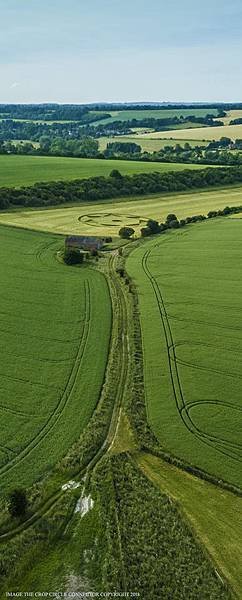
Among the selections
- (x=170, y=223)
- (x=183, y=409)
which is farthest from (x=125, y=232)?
(x=183, y=409)

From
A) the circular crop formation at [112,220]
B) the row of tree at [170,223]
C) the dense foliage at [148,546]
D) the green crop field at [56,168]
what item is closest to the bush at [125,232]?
the row of tree at [170,223]

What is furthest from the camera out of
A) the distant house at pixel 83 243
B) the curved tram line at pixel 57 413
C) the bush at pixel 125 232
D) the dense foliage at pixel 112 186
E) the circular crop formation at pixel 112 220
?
the dense foliage at pixel 112 186

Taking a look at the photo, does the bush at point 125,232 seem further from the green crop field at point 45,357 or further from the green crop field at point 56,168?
the green crop field at point 56,168

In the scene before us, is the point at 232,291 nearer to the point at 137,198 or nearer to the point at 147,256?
the point at 147,256

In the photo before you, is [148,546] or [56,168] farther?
[56,168]

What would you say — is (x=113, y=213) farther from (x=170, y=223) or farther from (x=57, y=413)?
(x=57, y=413)


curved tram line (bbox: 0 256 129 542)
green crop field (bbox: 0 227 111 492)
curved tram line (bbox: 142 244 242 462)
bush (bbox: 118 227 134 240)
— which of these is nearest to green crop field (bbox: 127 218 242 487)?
curved tram line (bbox: 142 244 242 462)

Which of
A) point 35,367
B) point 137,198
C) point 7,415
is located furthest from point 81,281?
point 137,198
